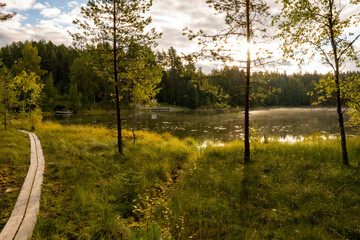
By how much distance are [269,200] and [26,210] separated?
7.07 metres

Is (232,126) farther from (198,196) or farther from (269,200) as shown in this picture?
(198,196)

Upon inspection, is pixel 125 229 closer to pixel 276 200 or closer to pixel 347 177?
pixel 276 200

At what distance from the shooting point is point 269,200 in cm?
655

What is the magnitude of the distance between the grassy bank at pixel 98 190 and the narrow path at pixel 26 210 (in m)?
→ 0.16

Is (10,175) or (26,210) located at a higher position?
(10,175)

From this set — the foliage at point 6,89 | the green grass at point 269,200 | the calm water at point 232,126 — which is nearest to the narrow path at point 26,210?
the green grass at point 269,200

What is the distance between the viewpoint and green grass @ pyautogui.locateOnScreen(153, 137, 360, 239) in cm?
490

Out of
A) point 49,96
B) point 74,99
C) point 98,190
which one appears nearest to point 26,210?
point 98,190

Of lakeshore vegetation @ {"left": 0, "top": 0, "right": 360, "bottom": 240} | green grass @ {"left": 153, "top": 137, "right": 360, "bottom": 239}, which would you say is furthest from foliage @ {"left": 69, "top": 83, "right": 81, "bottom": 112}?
green grass @ {"left": 153, "top": 137, "right": 360, "bottom": 239}

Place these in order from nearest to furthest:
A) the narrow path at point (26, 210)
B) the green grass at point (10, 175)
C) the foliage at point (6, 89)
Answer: the narrow path at point (26, 210), the green grass at point (10, 175), the foliage at point (6, 89)

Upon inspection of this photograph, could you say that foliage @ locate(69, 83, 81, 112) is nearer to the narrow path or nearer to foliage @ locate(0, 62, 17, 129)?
foliage @ locate(0, 62, 17, 129)

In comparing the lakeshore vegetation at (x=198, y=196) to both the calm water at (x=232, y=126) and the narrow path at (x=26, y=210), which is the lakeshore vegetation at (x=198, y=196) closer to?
the narrow path at (x=26, y=210)

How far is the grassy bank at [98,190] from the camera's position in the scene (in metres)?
4.14

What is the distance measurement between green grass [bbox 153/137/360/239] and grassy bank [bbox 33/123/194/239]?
859mm
